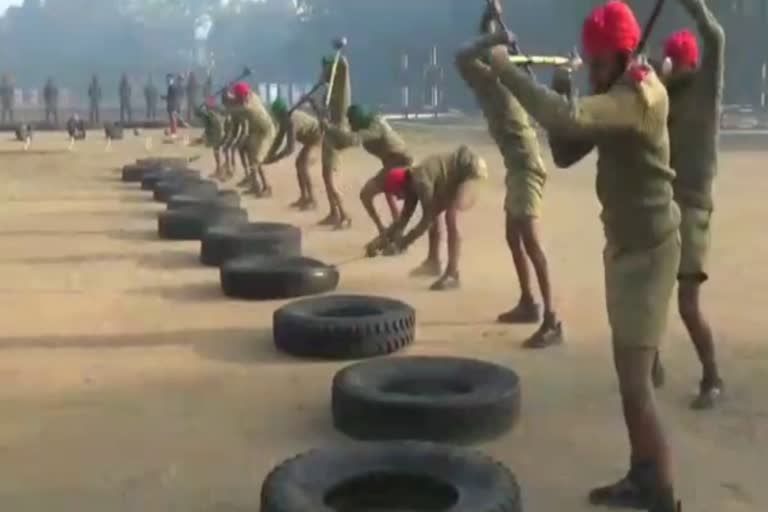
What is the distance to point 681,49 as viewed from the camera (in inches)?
230

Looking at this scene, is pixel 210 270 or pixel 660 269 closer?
pixel 660 269

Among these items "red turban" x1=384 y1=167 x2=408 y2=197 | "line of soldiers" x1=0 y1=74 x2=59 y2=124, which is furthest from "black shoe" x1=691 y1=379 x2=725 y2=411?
"line of soldiers" x1=0 y1=74 x2=59 y2=124

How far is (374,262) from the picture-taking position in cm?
1088

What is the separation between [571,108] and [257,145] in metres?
13.2

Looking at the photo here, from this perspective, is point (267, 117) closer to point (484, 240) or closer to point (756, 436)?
point (484, 240)

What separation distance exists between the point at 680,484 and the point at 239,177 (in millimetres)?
16948

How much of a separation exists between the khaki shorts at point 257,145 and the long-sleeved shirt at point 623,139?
12609mm

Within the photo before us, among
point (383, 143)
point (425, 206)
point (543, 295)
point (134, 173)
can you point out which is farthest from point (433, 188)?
point (134, 173)

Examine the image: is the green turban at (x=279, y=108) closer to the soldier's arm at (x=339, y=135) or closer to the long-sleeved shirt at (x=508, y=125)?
the soldier's arm at (x=339, y=135)

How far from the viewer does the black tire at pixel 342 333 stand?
7.02 m

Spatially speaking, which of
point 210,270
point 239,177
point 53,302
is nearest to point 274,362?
point 53,302

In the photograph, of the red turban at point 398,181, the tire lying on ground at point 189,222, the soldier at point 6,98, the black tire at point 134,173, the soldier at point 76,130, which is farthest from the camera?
the soldier at point 6,98

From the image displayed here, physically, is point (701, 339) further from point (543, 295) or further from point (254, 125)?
point (254, 125)

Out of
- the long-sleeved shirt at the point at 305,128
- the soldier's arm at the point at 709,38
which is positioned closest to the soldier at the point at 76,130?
the long-sleeved shirt at the point at 305,128
